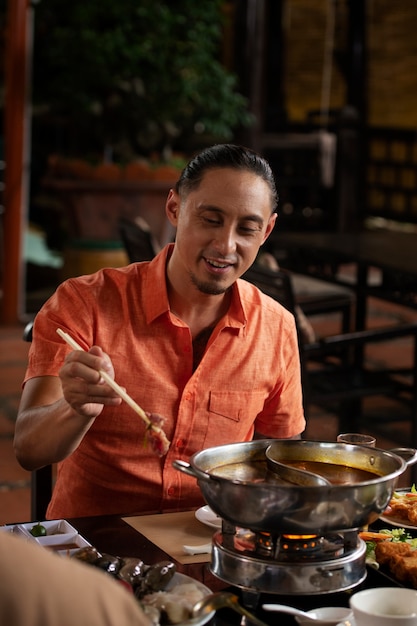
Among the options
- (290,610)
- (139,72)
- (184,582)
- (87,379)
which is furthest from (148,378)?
(139,72)

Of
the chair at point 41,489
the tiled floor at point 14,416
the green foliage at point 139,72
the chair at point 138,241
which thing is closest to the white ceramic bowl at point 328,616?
the chair at point 41,489

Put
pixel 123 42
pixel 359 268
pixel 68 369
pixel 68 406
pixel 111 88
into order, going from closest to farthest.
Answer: pixel 68 369 → pixel 68 406 → pixel 359 268 → pixel 123 42 → pixel 111 88

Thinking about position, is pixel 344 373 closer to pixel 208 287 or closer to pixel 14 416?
pixel 14 416

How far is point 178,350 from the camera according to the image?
7.10ft

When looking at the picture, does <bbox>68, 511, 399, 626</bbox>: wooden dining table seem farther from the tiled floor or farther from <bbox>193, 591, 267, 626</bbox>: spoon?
the tiled floor

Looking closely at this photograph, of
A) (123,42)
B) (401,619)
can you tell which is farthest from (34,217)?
(401,619)

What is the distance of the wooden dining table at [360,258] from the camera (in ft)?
A: 14.9

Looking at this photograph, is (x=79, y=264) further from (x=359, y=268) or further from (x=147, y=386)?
(x=147, y=386)

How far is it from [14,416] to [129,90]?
304cm

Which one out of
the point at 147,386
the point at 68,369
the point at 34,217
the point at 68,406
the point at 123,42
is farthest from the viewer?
the point at 34,217

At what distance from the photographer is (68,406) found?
74.4 inches

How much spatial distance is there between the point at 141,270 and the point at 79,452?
39 centimetres

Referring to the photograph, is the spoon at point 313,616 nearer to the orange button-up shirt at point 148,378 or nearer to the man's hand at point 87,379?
the man's hand at point 87,379

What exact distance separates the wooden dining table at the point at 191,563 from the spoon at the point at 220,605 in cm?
6
